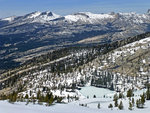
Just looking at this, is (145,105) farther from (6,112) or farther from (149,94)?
(6,112)

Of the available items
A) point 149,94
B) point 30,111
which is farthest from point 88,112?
point 149,94

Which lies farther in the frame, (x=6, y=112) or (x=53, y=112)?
(x=53, y=112)

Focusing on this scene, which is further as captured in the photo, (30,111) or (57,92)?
(57,92)

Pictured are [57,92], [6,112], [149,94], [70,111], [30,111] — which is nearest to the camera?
[6,112]

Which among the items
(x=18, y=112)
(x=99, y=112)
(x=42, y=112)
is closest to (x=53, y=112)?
(x=42, y=112)

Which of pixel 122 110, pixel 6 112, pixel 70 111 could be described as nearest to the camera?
pixel 6 112

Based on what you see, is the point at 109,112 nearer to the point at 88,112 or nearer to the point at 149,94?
the point at 88,112

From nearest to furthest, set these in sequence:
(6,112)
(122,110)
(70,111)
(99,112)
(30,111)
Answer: (6,112) < (30,111) < (70,111) < (99,112) < (122,110)

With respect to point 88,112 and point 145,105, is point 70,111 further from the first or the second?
point 145,105

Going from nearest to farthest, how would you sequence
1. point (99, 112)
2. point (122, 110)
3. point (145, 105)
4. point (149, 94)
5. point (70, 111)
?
1. point (70, 111)
2. point (99, 112)
3. point (122, 110)
4. point (145, 105)
5. point (149, 94)
